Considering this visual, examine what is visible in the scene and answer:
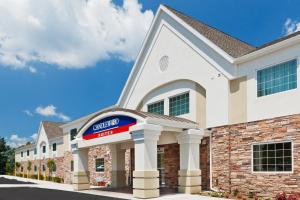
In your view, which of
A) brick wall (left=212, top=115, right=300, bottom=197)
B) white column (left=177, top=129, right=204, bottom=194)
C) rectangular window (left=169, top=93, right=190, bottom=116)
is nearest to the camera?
brick wall (left=212, top=115, right=300, bottom=197)

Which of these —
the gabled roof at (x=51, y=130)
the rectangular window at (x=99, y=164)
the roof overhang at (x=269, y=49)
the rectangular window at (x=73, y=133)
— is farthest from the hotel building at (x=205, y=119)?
the gabled roof at (x=51, y=130)

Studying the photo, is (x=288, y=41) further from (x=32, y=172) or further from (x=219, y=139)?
(x=32, y=172)

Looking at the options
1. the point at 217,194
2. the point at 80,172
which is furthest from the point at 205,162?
the point at 80,172

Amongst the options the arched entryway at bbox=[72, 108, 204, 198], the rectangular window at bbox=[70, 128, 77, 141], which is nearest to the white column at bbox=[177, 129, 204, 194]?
the arched entryway at bbox=[72, 108, 204, 198]

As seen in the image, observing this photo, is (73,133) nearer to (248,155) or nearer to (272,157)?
(248,155)

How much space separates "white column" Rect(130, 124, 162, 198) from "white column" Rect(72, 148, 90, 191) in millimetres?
7939

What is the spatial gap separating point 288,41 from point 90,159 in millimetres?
22702

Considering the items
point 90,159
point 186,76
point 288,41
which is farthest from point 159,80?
point 90,159

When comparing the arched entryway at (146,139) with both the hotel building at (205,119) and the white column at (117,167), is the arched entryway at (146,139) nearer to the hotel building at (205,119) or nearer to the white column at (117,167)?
the hotel building at (205,119)

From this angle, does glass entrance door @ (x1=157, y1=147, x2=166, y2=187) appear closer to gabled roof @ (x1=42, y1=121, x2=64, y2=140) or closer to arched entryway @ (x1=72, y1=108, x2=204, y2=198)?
arched entryway @ (x1=72, y1=108, x2=204, y2=198)

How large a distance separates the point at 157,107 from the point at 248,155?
885 cm

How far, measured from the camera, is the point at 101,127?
22062mm

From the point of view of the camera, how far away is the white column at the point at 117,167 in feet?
86.7

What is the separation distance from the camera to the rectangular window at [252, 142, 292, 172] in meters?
15.8
